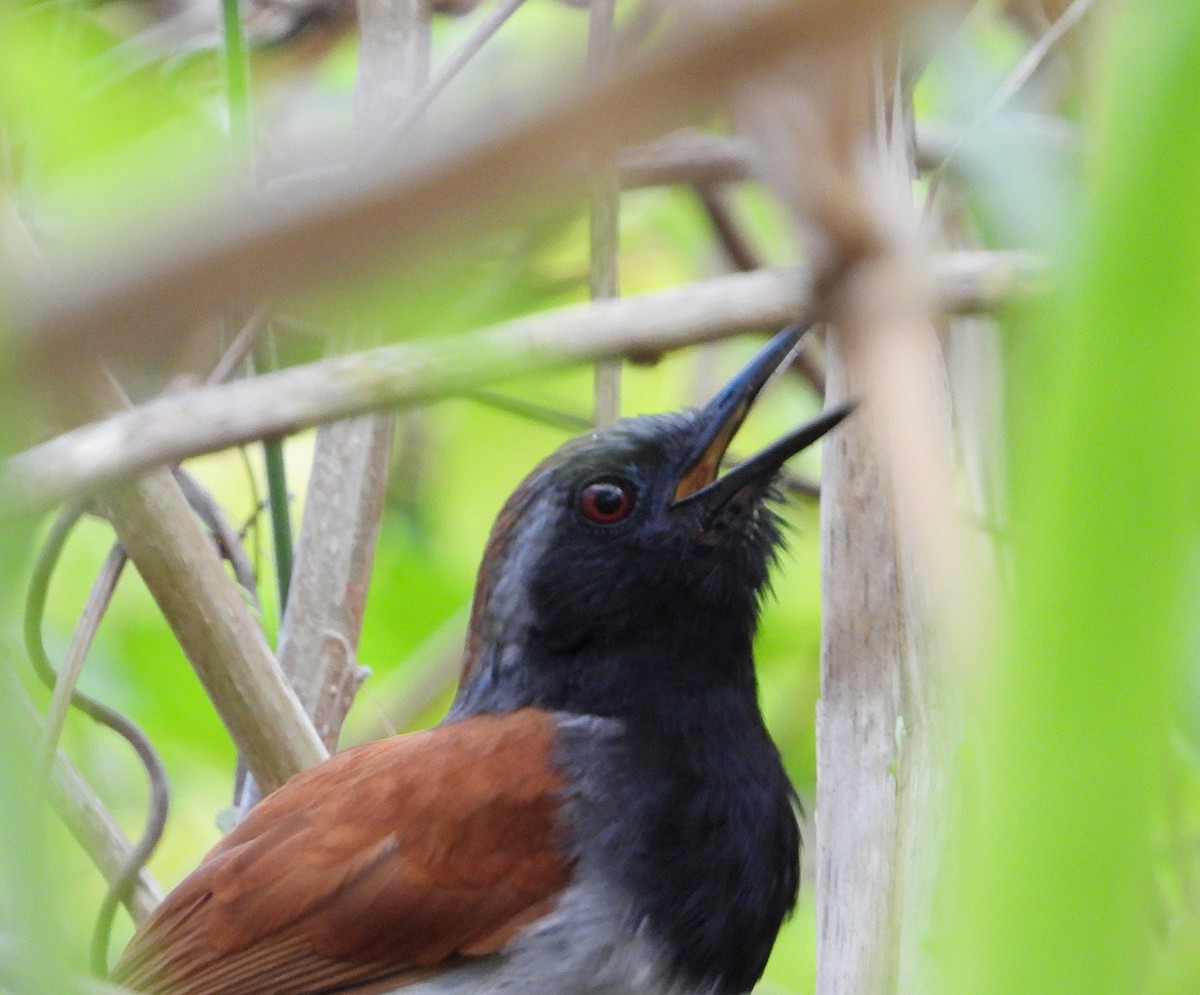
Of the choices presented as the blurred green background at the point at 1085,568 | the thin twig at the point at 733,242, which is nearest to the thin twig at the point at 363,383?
the blurred green background at the point at 1085,568

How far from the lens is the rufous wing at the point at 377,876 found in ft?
7.52

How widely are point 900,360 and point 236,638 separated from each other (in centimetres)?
160

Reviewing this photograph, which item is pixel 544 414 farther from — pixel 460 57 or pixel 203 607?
pixel 203 607

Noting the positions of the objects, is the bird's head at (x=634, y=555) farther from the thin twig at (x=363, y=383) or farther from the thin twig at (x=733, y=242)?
the thin twig at (x=363, y=383)

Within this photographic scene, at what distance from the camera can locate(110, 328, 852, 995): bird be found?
2.23 metres

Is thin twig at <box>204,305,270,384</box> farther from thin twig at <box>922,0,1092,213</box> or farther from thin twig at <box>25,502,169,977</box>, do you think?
thin twig at <box>922,0,1092,213</box>

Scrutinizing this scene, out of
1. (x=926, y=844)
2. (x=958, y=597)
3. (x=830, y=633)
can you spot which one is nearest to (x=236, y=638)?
(x=830, y=633)

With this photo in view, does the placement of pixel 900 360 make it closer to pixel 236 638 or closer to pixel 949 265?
pixel 949 265

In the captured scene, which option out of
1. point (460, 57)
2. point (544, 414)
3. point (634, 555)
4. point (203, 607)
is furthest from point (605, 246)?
point (203, 607)

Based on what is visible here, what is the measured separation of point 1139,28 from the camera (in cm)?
57

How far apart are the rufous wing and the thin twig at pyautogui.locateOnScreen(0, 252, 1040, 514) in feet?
3.39

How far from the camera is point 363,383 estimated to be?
4.38 ft

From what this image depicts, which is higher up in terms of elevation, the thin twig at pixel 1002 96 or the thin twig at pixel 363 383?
the thin twig at pixel 1002 96

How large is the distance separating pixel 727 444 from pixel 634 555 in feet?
0.86
